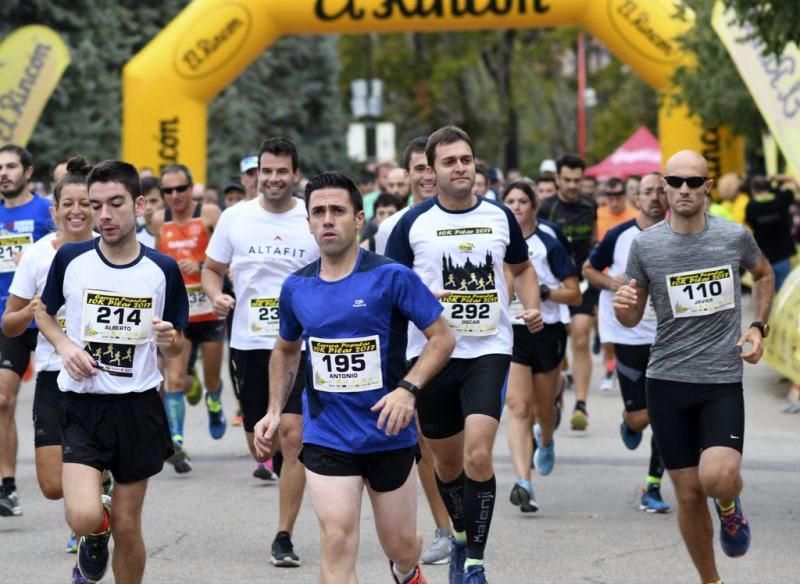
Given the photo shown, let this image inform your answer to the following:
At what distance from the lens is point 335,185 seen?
6.21 metres

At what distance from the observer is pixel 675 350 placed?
6992 millimetres

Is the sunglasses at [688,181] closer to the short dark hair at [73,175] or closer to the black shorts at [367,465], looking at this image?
the black shorts at [367,465]

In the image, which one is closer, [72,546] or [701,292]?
[701,292]

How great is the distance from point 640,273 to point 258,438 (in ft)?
6.54

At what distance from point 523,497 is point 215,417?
348 cm

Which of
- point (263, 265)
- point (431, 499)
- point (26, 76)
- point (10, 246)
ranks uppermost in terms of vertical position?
point (26, 76)

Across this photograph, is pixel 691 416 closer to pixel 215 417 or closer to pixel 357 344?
pixel 357 344

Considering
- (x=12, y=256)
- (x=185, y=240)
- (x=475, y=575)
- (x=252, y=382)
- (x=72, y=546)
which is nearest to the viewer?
(x=475, y=575)

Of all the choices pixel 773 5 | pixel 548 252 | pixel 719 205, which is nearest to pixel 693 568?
pixel 548 252

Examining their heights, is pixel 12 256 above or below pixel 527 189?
below

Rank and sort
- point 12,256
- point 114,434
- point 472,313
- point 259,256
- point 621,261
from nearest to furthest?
point 114,434
point 472,313
point 259,256
point 12,256
point 621,261

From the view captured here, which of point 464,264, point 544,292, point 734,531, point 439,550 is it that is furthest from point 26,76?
point 734,531

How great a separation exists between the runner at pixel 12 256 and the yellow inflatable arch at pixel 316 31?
10426 mm

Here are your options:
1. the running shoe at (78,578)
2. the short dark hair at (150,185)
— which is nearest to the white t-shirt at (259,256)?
the running shoe at (78,578)
